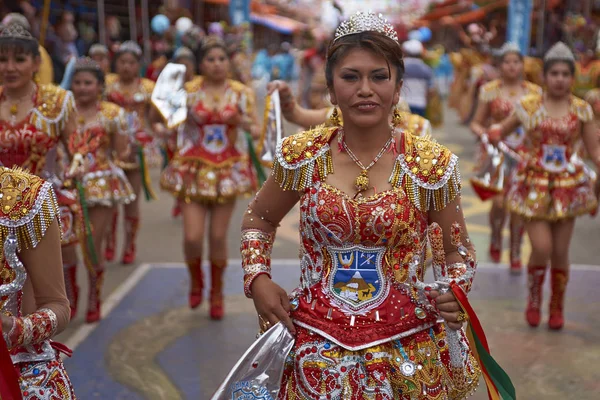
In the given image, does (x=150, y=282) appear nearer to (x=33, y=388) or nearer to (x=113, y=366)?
(x=113, y=366)

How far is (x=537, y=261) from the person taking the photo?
542cm

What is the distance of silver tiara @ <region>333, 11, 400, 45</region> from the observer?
8.47ft

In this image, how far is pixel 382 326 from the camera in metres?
2.55

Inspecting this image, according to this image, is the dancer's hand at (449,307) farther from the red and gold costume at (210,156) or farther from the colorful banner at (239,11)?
the colorful banner at (239,11)

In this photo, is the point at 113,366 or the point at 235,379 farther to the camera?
the point at 113,366

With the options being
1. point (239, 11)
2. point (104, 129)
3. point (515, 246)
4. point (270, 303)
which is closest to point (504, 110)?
point (515, 246)

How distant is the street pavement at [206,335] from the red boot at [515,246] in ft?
0.36

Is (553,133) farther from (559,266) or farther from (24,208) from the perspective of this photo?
(24,208)

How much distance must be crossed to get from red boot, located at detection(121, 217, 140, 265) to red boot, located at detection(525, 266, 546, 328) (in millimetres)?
3774

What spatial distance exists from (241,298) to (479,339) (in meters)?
3.98

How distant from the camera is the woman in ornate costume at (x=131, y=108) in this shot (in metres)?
7.61

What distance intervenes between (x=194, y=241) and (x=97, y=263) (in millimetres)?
729

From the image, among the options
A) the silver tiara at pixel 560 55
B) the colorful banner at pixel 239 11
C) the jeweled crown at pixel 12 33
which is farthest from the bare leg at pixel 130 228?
the colorful banner at pixel 239 11

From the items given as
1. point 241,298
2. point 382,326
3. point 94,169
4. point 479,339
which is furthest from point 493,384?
point 94,169
